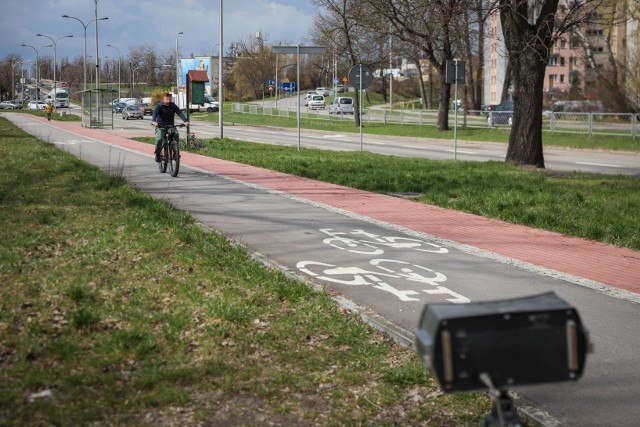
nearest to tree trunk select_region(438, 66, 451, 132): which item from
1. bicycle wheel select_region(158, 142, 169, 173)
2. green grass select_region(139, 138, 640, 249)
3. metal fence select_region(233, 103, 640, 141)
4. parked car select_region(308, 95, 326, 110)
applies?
metal fence select_region(233, 103, 640, 141)

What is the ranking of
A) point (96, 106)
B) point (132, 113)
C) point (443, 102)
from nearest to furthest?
point (443, 102) < point (96, 106) < point (132, 113)

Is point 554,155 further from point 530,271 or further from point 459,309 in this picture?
point 459,309

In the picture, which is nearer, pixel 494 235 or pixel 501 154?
pixel 494 235

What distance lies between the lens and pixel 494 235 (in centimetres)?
1137

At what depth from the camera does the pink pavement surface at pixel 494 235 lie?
30.2ft

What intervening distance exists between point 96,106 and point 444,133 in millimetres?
20854

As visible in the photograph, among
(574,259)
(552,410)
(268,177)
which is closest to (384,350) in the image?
(552,410)

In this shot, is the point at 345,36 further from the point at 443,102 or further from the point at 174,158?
the point at 174,158

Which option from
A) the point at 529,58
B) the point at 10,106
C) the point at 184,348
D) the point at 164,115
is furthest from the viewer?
the point at 10,106

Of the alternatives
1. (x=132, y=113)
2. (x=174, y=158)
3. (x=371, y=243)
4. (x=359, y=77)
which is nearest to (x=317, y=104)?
(x=132, y=113)

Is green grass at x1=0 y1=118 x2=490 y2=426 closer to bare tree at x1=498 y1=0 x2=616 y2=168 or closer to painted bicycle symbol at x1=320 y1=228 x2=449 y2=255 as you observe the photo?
painted bicycle symbol at x1=320 y1=228 x2=449 y2=255

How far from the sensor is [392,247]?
1037cm

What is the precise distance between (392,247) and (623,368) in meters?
4.91

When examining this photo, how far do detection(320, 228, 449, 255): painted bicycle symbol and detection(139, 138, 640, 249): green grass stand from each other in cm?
228
